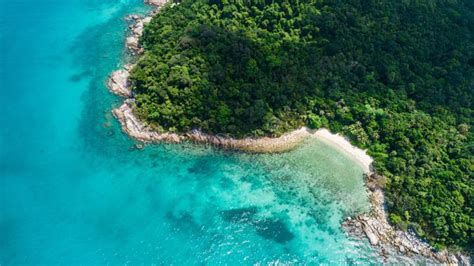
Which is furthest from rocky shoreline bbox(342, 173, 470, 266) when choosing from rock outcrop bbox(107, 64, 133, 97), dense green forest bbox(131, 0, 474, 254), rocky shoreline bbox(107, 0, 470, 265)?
rock outcrop bbox(107, 64, 133, 97)

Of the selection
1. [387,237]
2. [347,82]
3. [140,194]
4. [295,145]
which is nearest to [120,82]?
[140,194]

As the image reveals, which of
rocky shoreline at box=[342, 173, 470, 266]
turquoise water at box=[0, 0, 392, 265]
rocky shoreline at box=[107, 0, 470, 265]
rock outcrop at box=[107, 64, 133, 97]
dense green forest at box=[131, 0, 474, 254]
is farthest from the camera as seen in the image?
rock outcrop at box=[107, 64, 133, 97]

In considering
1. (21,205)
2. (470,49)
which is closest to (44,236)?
(21,205)

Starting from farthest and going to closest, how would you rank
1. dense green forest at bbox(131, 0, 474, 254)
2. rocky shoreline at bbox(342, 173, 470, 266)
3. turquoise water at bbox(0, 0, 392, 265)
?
dense green forest at bbox(131, 0, 474, 254)
rocky shoreline at bbox(342, 173, 470, 266)
turquoise water at bbox(0, 0, 392, 265)

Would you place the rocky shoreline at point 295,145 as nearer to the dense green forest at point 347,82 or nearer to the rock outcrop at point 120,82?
the rock outcrop at point 120,82

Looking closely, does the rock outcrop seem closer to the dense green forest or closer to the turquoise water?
the turquoise water

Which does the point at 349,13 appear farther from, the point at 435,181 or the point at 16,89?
the point at 16,89

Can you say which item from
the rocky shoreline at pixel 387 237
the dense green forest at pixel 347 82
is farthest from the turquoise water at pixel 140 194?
the dense green forest at pixel 347 82
